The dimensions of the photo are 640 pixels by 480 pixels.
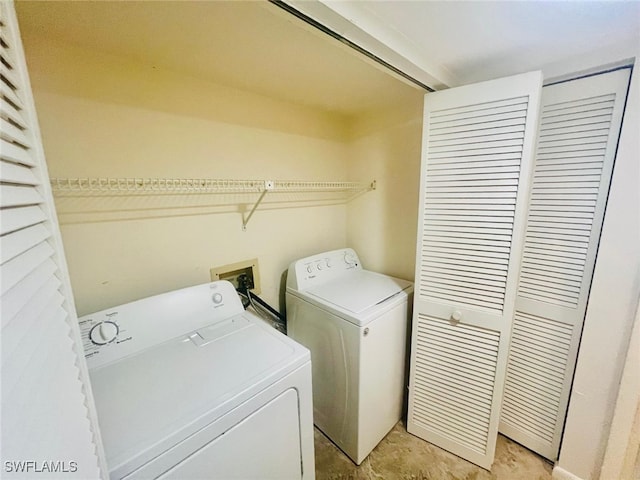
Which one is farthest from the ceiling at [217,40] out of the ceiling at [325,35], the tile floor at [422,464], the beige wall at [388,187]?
the tile floor at [422,464]

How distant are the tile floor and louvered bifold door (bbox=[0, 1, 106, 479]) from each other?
1494 mm

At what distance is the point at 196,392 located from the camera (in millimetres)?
947

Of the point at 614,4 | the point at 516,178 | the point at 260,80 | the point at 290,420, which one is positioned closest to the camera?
the point at 614,4

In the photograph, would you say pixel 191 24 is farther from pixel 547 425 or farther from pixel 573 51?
pixel 547 425

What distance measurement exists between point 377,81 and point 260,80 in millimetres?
672

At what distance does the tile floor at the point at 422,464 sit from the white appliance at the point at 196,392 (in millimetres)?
473

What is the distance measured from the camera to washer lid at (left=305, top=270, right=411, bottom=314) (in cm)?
158

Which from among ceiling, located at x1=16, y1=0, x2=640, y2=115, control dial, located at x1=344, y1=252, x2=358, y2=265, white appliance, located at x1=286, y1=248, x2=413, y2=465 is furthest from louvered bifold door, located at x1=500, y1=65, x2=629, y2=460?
control dial, located at x1=344, y1=252, x2=358, y2=265

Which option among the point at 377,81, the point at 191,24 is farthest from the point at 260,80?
the point at 377,81

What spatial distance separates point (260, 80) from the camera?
1.51m

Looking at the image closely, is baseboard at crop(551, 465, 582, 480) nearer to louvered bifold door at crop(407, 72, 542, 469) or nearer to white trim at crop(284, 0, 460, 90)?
louvered bifold door at crop(407, 72, 542, 469)

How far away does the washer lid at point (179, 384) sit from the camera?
80cm

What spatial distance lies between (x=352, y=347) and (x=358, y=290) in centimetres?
41

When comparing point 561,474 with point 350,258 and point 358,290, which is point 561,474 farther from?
point 350,258
